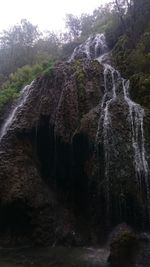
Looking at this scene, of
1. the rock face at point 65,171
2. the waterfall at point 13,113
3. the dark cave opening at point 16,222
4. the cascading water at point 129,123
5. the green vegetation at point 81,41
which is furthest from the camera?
the green vegetation at point 81,41

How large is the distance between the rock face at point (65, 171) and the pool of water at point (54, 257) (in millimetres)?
998

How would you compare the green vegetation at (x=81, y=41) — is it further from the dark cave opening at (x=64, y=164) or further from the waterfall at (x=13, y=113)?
the dark cave opening at (x=64, y=164)

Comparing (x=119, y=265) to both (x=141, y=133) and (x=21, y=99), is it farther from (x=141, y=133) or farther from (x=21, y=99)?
(x=21, y=99)

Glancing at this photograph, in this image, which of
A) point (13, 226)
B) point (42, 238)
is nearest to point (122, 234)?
point (42, 238)

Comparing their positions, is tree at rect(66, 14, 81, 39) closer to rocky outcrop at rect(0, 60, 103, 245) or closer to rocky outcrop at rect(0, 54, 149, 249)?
rocky outcrop at rect(0, 60, 103, 245)

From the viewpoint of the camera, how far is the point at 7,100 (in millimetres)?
20469

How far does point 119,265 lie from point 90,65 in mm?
11131

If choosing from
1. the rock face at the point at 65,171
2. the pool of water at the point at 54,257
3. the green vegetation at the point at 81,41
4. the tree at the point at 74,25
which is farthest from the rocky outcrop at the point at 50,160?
the tree at the point at 74,25

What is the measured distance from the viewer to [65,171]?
16.9 m

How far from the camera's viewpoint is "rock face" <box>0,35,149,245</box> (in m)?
14.8

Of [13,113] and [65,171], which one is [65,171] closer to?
[65,171]

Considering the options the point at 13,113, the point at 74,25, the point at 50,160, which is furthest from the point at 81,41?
the point at 50,160

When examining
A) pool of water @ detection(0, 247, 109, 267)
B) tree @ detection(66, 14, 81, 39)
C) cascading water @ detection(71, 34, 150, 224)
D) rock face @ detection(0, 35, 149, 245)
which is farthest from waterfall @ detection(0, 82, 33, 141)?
tree @ detection(66, 14, 81, 39)

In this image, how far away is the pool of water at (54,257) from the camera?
11.8 meters
